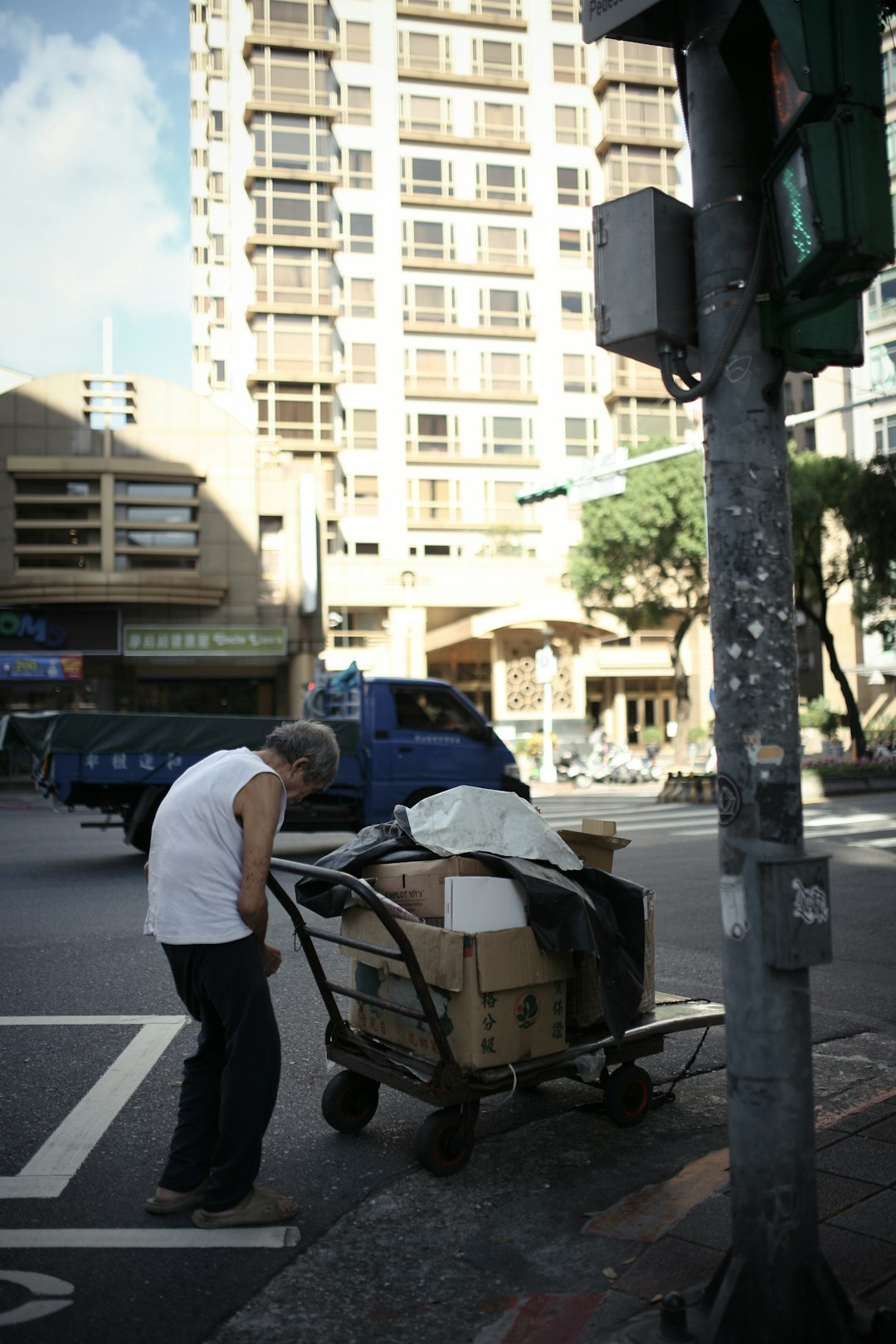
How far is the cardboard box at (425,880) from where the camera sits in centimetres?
406

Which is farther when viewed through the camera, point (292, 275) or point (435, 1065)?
point (292, 275)

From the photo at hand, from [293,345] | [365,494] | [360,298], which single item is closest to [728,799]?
[365,494]

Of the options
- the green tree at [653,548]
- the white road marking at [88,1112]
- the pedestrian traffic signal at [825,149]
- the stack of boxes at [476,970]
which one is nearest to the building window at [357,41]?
the green tree at [653,548]

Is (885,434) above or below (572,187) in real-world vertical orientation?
below

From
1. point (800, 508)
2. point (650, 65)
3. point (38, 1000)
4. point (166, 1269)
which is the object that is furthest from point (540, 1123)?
point (650, 65)

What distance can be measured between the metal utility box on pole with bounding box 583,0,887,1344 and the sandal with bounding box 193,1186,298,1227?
1.30 meters

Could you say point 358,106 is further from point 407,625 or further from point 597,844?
point 597,844

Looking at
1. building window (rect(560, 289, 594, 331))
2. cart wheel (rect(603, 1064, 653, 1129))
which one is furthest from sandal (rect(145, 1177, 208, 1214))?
building window (rect(560, 289, 594, 331))

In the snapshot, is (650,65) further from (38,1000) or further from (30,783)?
(38,1000)

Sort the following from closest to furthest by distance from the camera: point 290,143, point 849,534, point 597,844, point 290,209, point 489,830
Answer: point 489,830 → point 597,844 → point 849,534 → point 290,209 → point 290,143

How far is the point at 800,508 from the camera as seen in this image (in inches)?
1053

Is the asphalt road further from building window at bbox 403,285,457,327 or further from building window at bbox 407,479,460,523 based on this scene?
building window at bbox 403,285,457,327

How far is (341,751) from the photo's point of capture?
1224cm

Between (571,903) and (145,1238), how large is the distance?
1728 millimetres
